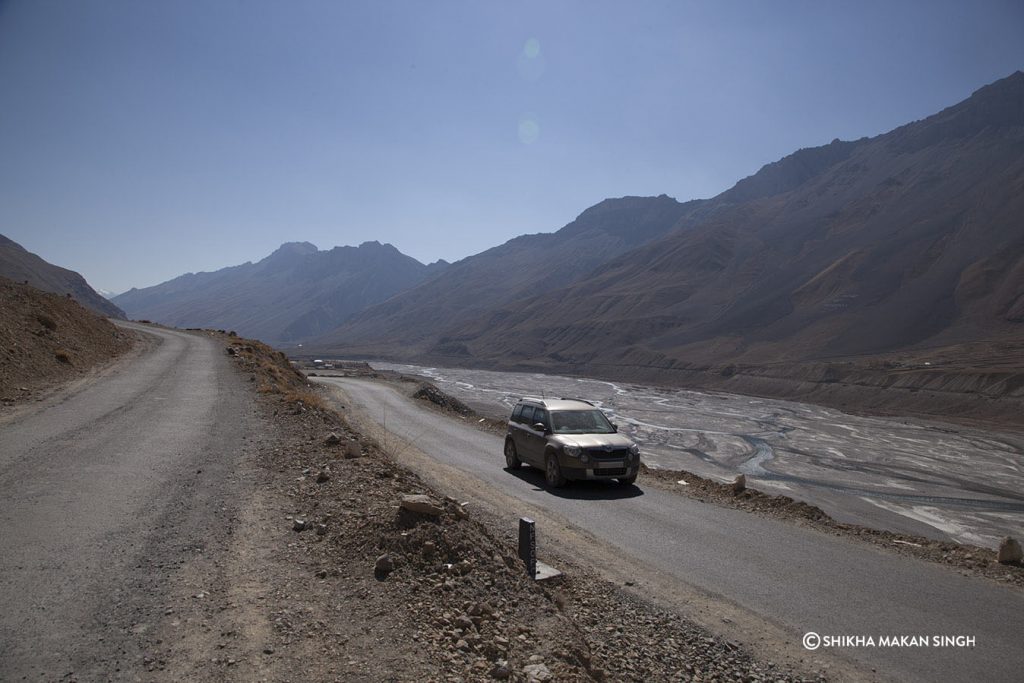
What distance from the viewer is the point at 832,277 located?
117062 mm

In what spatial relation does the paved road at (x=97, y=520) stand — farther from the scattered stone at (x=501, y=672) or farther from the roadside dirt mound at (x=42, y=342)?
the roadside dirt mound at (x=42, y=342)

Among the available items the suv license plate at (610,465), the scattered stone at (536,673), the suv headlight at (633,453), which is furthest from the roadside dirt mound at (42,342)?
the scattered stone at (536,673)

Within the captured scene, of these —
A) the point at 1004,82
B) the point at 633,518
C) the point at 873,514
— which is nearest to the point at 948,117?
the point at 1004,82

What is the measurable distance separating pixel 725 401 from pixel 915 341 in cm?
3657

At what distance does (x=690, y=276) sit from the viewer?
154500 mm

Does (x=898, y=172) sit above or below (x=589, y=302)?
above

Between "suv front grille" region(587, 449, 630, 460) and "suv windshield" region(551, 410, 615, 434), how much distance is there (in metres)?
0.96

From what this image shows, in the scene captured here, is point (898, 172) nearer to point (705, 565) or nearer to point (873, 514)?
point (873, 514)

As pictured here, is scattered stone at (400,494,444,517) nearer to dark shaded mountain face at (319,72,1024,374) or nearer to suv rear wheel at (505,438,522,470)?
suv rear wheel at (505,438,522,470)

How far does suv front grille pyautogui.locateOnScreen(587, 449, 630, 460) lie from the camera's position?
12194mm

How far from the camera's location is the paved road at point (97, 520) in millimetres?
4180

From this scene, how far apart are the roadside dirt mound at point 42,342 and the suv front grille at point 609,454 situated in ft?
44.9

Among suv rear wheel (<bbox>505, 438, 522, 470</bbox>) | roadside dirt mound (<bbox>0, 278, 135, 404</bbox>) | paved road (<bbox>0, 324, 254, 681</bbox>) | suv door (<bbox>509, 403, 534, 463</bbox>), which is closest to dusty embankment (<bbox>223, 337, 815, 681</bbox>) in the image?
paved road (<bbox>0, 324, 254, 681</bbox>)

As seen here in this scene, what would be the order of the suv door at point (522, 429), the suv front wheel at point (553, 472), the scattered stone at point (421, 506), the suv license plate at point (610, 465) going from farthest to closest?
the suv door at point (522, 429) → the suv front wheel at point (553, 472) → the suv license plate at point (610, 465) → the scattered stone at point (421, 506)
